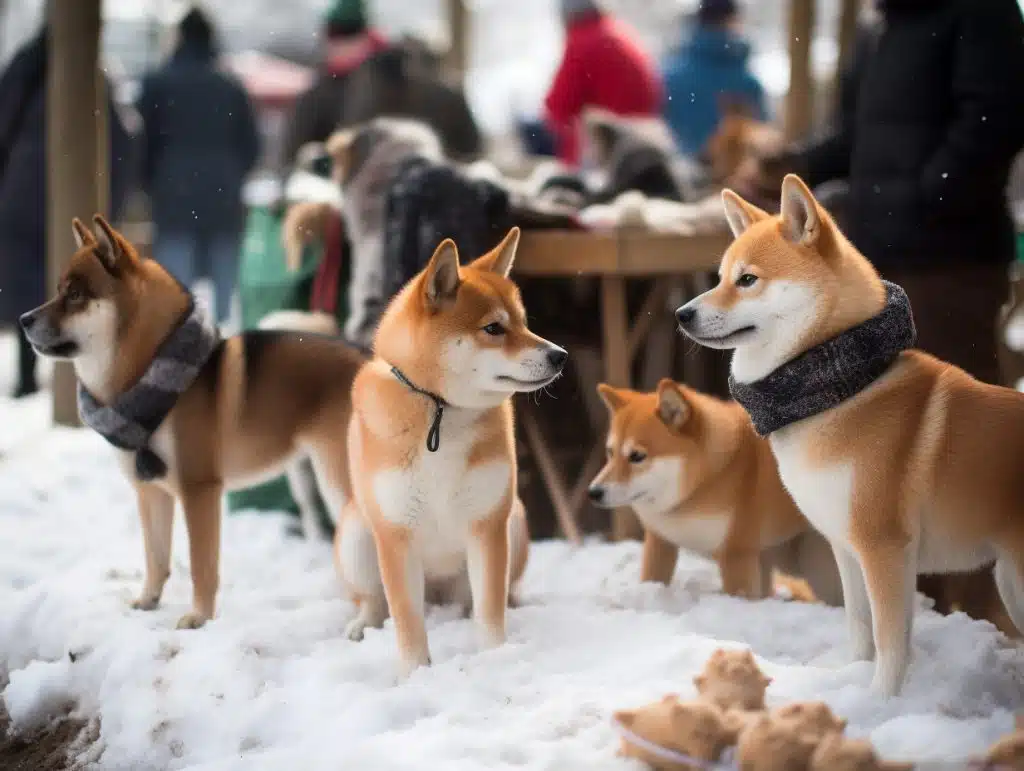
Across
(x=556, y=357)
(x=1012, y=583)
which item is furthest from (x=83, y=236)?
(x=1012, y=583)

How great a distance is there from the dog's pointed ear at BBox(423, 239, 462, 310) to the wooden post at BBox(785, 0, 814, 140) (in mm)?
1969

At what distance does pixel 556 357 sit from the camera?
1.95 metres

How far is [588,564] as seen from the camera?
298cm

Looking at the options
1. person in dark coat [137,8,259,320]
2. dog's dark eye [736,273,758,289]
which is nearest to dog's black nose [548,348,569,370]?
dog's dark eye [736,273,758,289]

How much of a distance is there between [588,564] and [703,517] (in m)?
0.44

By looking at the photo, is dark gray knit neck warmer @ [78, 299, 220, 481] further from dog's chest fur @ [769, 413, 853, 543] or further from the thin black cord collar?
dog's chest fur @ [769, 413, 853, 543]

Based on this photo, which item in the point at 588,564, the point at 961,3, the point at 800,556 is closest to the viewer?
the point at 961,3

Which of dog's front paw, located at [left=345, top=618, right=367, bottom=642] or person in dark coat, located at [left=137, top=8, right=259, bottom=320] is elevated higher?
person in dark coat, located at [left=137, top=8, right=259, bottom=320]

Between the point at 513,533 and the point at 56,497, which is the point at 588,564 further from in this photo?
the point at 56,497

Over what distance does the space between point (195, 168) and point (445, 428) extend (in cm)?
136

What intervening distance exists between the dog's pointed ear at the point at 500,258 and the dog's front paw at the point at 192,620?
979 millimetres

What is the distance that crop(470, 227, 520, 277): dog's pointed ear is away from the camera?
6.94ft

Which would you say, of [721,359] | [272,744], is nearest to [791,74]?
[721,359]

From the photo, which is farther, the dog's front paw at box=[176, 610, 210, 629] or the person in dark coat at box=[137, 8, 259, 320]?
the person in dark coat at box=[137, 8, 259, 320]
